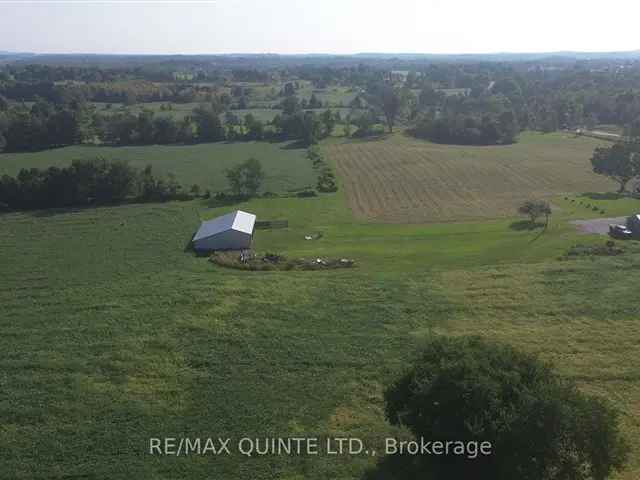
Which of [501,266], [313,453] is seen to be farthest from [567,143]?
[313,453]

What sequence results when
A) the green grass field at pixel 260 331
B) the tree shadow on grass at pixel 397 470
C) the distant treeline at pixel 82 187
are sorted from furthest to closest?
the distant treeline at pixel 82 187
the green grass field at pixel 260 331
the tree shadow on grass at pixel 397 470

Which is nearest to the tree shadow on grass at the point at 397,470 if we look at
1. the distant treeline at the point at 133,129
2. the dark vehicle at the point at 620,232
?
the dark vehicle at the point at 620,232

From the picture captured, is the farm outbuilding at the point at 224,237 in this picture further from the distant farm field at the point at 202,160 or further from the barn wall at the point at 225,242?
the distant farm field at the point at 202,160

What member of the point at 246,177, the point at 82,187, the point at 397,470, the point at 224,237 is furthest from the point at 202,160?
the point at 397,470

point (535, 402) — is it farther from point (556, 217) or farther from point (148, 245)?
point (556, 217)

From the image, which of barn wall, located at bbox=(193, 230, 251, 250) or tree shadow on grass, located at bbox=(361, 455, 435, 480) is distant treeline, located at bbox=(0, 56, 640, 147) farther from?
tree shadow on grass, located at bbox=(361, 455, 435, 480)

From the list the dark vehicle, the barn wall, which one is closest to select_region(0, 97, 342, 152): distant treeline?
the barn wall

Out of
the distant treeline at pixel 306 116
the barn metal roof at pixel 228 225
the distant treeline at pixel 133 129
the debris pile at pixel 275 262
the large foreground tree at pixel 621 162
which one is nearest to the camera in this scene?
the debris pile at pixel 275 262
